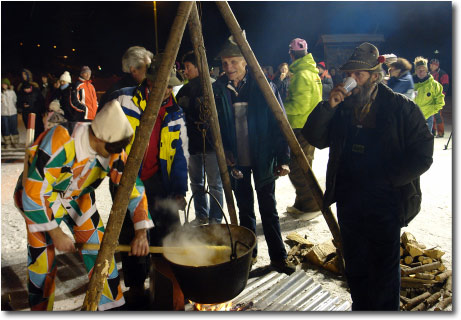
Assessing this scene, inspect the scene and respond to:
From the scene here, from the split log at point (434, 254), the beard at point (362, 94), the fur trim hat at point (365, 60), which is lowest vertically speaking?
the split log at point (434, 254)

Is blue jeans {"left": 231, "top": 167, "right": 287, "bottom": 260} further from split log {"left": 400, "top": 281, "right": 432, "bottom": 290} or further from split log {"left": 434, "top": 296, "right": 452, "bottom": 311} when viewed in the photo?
split log {"left": 434, "top": 296, "right": 452, "bottom": 311}

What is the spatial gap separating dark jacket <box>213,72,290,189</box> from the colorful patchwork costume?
136 cm

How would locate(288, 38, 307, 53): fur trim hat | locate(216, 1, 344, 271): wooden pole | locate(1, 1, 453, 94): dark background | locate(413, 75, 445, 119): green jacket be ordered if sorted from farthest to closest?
locate(1, 1, 453, 94): dark background, locate(413, 75, 445, 119): green jacket, locate(288, 38, 307, 53): fur trim hat, locate(216, 1, 344, 271): wooden pole

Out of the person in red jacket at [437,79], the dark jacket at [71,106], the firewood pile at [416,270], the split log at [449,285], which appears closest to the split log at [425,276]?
the firewood pile at [416,270]

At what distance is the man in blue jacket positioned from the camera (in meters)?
3.62

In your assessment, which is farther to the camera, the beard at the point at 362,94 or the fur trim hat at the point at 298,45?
the fur trim hat at the point at 298,45

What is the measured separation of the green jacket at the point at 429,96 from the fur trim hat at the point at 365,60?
520cm

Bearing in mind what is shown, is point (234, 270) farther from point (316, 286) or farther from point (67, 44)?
point (67, 44)

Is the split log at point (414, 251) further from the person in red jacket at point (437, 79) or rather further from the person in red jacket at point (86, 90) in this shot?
the person in red jacket at point (437, 79)

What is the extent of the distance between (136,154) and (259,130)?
1683 millimetres

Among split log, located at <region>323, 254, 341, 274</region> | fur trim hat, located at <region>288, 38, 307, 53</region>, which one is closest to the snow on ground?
split log, located at <region>323, 254, 341, 274</region>

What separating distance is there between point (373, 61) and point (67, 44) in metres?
20.5

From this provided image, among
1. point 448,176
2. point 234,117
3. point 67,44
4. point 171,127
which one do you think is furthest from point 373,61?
point 67,44

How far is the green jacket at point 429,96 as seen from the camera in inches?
276
